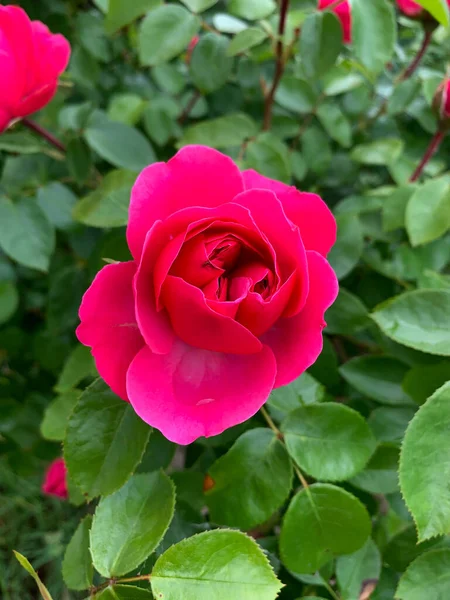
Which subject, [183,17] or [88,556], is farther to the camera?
[183,17]

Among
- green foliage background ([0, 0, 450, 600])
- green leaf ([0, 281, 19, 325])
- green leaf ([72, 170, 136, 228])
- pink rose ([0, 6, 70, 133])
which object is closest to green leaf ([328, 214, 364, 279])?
green foliage background ([0, 0, 450, 600])

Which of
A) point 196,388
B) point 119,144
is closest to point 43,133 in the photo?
point 119,144

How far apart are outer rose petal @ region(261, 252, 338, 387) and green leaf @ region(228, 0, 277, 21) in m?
0.41

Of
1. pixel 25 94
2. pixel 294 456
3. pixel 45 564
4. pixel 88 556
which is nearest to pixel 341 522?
pixel 294 456

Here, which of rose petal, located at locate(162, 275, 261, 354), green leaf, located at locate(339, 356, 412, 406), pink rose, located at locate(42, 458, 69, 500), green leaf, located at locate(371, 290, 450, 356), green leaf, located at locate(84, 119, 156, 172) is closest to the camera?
rose petal, located at locate(162, 275, 261, 354)

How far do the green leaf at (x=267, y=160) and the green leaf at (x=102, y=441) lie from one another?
338mm

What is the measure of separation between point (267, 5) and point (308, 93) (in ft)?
0.53

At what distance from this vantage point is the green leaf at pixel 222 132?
0.64m

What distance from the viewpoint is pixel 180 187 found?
35 centimetres

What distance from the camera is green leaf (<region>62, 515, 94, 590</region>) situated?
386 mm

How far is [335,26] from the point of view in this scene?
58 centimetres

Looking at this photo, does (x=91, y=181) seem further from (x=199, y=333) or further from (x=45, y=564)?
(x=45, y=564)

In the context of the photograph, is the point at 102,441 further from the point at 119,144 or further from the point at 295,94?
the point at 295,94

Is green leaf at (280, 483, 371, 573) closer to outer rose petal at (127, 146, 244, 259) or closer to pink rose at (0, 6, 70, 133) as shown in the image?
outer rose petal at (127, 146, 244, 259)
